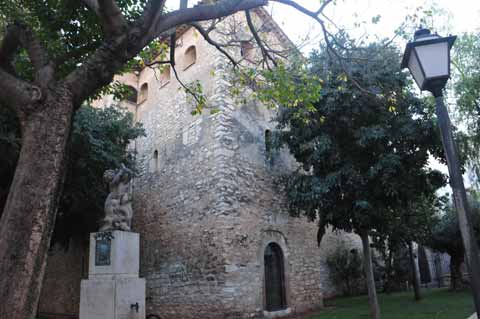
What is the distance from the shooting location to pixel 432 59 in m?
3.60

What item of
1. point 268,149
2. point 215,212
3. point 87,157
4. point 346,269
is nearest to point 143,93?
point 87,157

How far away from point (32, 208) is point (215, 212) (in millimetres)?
7913

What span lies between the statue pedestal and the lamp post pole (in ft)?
16.8

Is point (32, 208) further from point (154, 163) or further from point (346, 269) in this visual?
point (346, 269)

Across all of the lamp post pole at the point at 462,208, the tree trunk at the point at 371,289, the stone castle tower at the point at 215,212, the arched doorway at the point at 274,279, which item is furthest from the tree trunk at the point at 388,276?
the lamp post pole at the point at 462,208

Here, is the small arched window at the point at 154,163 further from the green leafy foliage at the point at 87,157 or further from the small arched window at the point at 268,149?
the small arched window at the point at 268,149

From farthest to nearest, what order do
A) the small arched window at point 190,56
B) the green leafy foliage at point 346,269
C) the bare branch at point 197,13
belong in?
the green leafy foliage at point 346,269
the small arched window at point 190,56
the bare branch at point 197,13

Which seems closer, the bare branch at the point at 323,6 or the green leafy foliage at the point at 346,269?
the bare branch at the point at 323,6

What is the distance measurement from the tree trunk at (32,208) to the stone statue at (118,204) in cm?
343

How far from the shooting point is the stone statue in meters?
6.79

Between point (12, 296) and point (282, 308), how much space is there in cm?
1020

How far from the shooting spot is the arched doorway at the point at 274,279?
38.7 ft

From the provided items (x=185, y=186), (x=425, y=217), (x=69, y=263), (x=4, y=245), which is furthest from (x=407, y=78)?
(x=69, y=263)

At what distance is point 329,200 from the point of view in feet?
33.1
